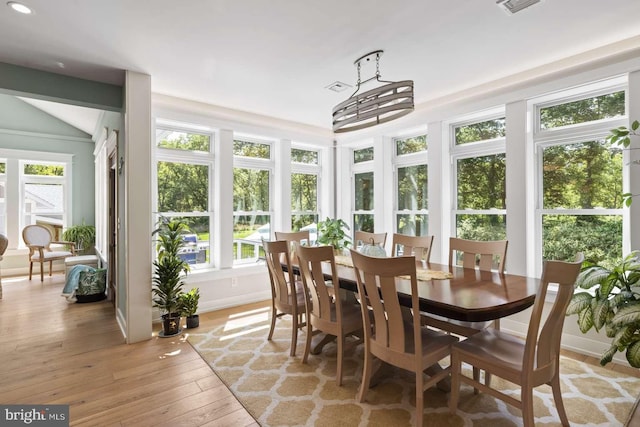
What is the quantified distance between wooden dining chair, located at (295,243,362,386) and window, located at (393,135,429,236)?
2188mm

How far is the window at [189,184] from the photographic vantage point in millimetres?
4062

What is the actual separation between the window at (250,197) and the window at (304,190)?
17.9 inches

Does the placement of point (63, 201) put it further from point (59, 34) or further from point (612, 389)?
point (612, 389)

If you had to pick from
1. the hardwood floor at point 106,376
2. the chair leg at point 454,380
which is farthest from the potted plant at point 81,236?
the chair leg at point 454,380

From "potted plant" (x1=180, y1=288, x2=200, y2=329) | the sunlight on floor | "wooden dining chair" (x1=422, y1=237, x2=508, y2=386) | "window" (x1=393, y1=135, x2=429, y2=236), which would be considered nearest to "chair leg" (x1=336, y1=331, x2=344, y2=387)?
"wooden dining chair" (x1=422, y1=237, x2=508, y2=386)

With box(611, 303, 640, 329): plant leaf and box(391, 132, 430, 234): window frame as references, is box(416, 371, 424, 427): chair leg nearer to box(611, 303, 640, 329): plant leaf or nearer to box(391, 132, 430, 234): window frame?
box(611, 303, 640, 329): plant leaf

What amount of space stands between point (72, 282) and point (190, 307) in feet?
8.04

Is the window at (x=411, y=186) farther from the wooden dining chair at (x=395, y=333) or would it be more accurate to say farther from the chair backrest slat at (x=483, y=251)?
the wooden dining chair at (x=395, y=333)

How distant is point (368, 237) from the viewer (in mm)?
3816

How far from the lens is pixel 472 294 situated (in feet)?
6.63

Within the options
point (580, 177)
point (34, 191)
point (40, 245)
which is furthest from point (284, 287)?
point (34, 191)

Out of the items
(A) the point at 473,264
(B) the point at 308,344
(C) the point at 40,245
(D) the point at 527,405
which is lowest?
(B) the point at 308,344

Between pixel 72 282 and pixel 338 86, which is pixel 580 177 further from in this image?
pixel 72 282

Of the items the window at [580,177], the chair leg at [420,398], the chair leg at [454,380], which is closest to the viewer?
the chair leg at [420,398]
